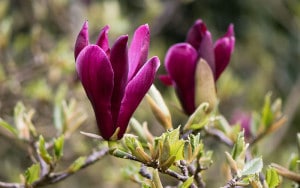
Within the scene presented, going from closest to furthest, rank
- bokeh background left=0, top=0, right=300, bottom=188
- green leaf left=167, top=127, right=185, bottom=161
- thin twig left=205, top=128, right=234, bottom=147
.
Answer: green leaf left=167, top=127, right=185, bottom=161, thin twig left=205, top=128, right=234, bottom=147, bokeh background left=0, top=0, right=300, bottom=188

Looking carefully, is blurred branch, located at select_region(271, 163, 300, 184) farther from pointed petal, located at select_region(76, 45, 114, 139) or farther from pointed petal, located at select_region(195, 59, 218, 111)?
pointed petal, located at select_region(76, 45, 114, 139)

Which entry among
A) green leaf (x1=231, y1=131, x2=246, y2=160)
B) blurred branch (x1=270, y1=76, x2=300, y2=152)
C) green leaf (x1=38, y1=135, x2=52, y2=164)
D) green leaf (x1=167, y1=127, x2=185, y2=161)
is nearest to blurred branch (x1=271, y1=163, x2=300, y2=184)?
green leaf (x1=231, y1=131, x2=246, y2=160)

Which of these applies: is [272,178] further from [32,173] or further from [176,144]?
Answer: [32,173]

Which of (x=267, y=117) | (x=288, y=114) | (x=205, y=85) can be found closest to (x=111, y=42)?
(x=288, y=114)

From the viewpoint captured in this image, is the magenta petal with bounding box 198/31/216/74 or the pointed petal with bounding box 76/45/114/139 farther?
the magenta petal with bounding box 198/31/216/74

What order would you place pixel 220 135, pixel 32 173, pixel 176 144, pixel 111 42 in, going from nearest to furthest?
pixel 176 144 < pixel 32 173 < pixel 220 135 < pixel 111 42

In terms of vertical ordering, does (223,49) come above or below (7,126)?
above

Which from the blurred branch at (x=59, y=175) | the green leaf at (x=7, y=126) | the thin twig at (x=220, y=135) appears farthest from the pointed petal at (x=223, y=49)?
the green leaf at (x=7, y=126)

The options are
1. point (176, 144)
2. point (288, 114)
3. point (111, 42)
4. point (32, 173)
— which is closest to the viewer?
point (176, 144)
